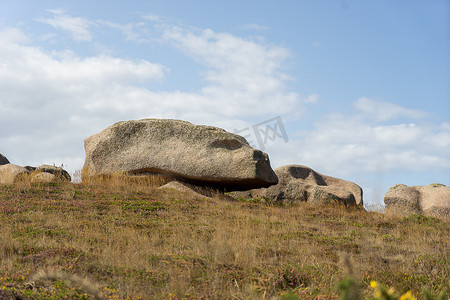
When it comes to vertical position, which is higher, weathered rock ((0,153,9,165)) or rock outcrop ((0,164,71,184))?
weathered rock ((0,153,9,165))

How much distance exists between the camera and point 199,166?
19594mm

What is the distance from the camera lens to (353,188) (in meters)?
26.4

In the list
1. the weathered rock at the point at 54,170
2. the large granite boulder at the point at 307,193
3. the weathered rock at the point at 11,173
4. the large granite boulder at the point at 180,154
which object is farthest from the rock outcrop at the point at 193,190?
the weathered rock at the point at 11,173

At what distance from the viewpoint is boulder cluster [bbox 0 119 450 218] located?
1944 cm

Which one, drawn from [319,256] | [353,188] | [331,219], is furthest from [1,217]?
[353,188]

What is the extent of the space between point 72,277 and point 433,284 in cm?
619

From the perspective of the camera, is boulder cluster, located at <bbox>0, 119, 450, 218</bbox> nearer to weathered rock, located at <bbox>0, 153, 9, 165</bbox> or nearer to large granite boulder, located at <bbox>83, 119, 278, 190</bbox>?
large granite boulder, located at <bbox>83, 119, 278, 190</bbox>

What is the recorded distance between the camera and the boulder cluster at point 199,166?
19.4 m

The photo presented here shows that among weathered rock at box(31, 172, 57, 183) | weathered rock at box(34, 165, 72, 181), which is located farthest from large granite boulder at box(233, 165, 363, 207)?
weathered rock at box(31, 172, 57, 183)

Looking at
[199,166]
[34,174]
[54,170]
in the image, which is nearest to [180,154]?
[199,166]

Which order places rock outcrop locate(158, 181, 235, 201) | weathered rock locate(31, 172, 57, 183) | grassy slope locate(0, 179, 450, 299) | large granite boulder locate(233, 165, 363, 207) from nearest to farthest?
grassy slope locate(0, 179, 450, 299) → weathered rock locate(31, 172, 57, 183) → rock outcrop locate(158, 181, 235, 201) → large granite boulder locate(233, 165, 363, 207)

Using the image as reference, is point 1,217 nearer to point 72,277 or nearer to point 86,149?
point 72,277

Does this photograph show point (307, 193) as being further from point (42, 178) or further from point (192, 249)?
point (192, 249)

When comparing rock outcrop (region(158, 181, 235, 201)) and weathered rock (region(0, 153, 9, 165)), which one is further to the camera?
weathered rock (region(0, 153, 9, 165))
